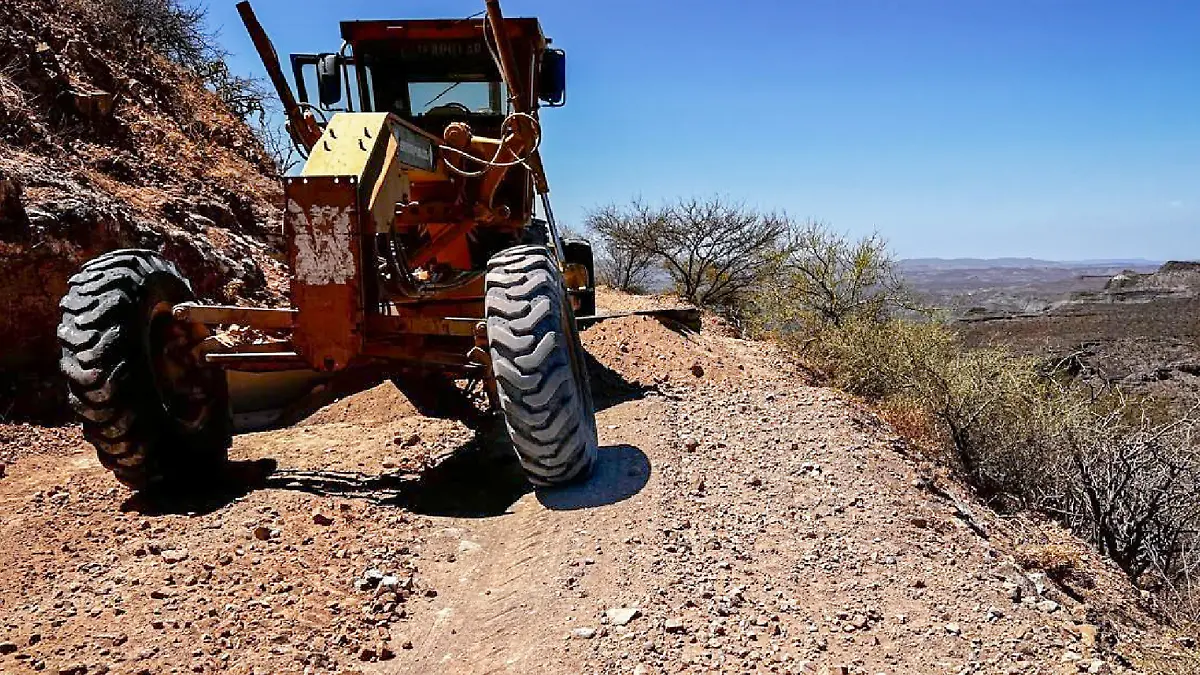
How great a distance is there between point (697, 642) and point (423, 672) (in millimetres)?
934

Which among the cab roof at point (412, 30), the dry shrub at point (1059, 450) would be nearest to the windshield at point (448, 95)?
the cab roof at point (412, 30)

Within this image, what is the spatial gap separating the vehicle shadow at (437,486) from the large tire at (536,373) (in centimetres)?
20

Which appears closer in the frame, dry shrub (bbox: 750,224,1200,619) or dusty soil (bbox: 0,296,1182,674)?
dusty soil (bbox: 0,296,1182,674)

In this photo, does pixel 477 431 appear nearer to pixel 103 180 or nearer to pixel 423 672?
pixel 423 672

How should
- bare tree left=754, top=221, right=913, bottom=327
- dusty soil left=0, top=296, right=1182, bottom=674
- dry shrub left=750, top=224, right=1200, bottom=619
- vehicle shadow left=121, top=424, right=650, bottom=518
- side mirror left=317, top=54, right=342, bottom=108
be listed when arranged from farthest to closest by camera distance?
bare tree left=754, top=221, right=913, bottom=327 → dry shrub left=750, top=224, right=1200, bottom=619 → side mirror left=317, top=54, right=342, bottom=108 → vehicle shadow left=121, top=424, right=650, bottom=518 → dusty soil left=0, top=296, right=1182, bottom=674

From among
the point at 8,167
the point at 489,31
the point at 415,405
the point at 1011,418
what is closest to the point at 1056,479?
the point at 1011,418

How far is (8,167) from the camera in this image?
6.79m

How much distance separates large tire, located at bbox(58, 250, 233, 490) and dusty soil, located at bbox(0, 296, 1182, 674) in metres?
0.24

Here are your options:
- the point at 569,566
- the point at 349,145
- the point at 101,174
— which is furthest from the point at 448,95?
the point at 569,566

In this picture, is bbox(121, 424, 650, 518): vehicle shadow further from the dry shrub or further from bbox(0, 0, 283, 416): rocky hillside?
the dry shrub

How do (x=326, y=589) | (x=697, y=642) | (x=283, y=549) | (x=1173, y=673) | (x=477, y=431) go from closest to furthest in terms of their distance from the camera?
1. (x=697, y=642)
2. (x=1173, y=673)
3. (x=326, y=589)
4. (x=283, y=549)
5. (x=477, y=431)

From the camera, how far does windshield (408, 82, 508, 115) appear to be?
22.3 ft

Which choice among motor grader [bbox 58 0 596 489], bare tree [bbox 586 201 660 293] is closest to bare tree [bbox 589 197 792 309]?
bare tree [bbox 586 201 660 293]

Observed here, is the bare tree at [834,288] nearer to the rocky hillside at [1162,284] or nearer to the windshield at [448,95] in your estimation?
the windshield at [448,95]
